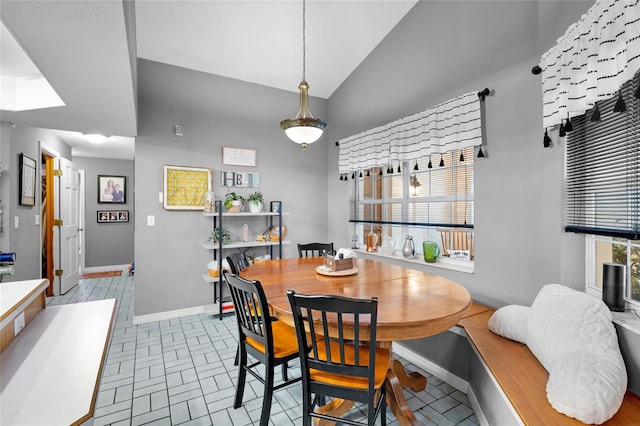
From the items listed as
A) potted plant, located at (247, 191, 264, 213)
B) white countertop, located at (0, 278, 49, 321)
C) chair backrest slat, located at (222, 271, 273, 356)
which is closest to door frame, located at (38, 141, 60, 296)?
potted plant, located at (247, 191, 264, 213)

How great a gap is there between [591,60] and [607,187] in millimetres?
636

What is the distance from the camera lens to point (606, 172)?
152 centimetres

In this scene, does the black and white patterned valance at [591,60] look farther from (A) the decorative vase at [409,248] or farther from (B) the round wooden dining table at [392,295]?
(A) the decorative vase at [409,248]

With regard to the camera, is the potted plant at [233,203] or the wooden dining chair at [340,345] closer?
the wooden dining chair at [340,345]

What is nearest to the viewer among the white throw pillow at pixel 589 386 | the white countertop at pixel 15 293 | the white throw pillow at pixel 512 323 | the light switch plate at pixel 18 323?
the white throw pillow at pixel 589 386

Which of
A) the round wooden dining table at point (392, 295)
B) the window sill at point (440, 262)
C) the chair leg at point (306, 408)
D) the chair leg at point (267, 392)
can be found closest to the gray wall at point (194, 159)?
the window sill at point (440, 262)

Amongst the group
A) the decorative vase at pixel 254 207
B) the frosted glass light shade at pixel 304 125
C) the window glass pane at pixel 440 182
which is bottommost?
the decorative vase at pixel 254 207

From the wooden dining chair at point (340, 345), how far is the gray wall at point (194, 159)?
8.94 ft

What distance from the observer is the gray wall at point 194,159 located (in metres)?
3.48

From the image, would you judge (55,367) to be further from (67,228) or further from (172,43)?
(67,228)

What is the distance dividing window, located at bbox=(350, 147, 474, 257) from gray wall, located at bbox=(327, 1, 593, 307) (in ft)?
0.92

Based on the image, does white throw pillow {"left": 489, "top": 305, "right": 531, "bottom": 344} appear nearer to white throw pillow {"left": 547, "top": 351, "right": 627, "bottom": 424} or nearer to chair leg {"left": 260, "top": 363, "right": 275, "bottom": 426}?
white throw pillow {"left": 547, "top": 351, "right": 627, "bottom": 424}

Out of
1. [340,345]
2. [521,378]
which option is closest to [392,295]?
[340,345]

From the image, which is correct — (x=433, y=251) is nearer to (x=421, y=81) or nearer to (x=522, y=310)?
(x=522, y=310)
